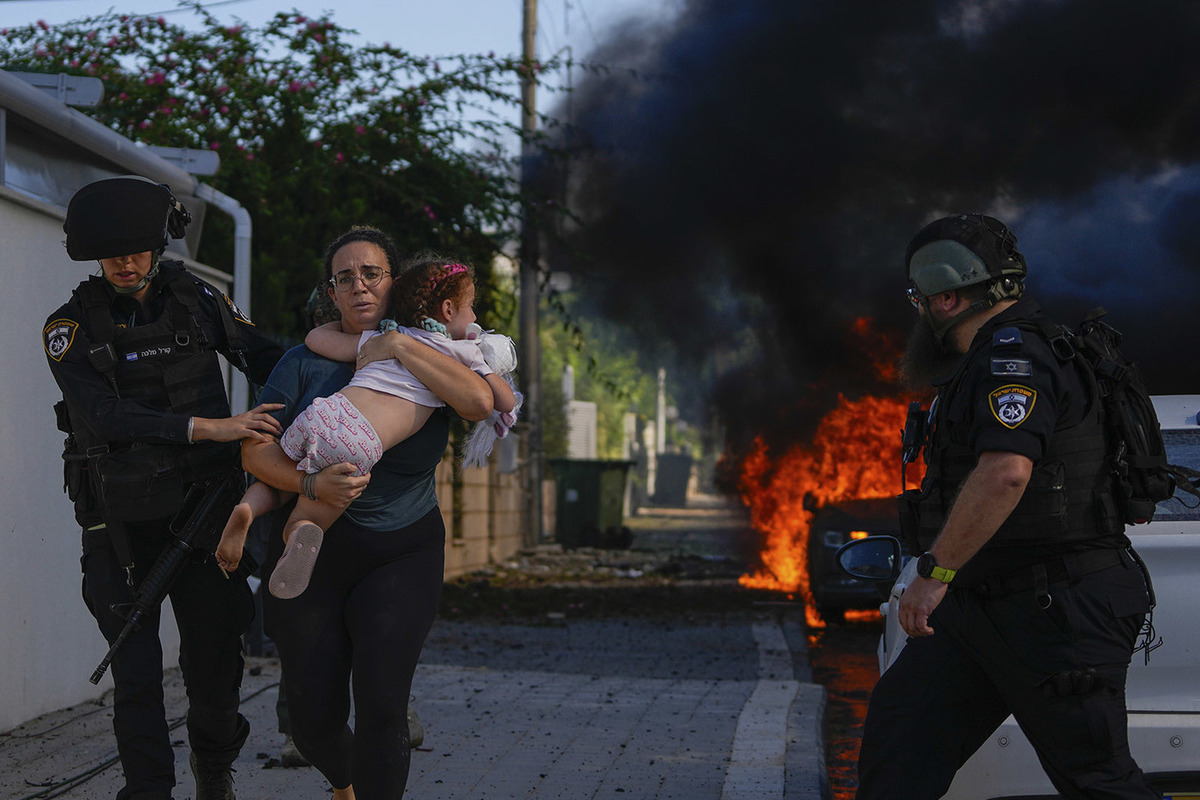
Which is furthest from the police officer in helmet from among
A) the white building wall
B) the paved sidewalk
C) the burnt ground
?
the burnt ground

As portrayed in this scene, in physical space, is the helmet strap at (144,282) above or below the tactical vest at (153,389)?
above

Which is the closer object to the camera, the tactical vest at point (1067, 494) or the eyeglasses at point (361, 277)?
the tactical vest at point (1067, 494)

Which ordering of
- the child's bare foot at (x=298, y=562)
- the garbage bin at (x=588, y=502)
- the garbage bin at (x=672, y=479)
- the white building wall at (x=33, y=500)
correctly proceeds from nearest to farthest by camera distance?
the child's bare foot at (x=298, y=562), the white building wall at (x=33, y=500), the garbage bin at (x=588, y=502), the garbage bin at (x=672, y=479)

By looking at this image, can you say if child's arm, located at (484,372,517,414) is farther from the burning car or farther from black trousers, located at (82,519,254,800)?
the burning car

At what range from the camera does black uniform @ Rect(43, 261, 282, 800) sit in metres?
3.56

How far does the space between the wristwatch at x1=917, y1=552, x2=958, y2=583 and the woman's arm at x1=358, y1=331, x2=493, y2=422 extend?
1.17 metres

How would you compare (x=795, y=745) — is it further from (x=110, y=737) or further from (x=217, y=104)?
(x=217, y=104)

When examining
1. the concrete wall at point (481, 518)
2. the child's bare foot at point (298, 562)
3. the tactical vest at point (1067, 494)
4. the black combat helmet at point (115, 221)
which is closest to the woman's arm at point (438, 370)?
the child's bare foot at point (298, 562)

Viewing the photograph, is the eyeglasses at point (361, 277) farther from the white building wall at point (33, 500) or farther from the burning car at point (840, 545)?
the burning car at point (840, 545)

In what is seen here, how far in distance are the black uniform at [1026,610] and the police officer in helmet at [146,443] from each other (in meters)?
1.71

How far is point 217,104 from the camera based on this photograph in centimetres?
1154

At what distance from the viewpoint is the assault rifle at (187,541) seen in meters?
3.57

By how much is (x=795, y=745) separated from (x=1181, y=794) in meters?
2.49

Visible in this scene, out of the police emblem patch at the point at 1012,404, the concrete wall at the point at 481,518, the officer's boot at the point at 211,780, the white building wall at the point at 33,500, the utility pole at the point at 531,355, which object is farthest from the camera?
the utility pole at the point at 531,355
